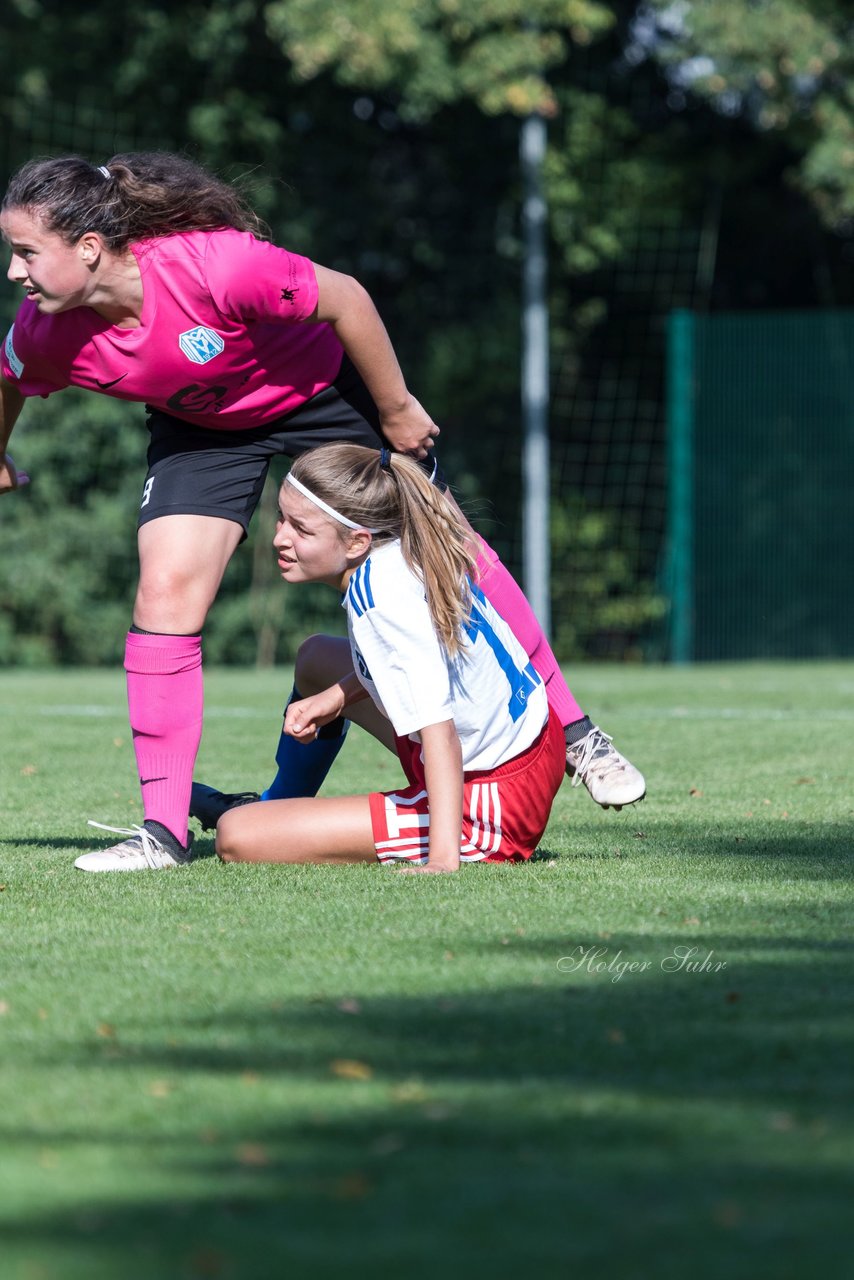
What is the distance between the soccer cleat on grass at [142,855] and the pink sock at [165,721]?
0.03 meters

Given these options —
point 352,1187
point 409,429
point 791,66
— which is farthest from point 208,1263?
point 791,66

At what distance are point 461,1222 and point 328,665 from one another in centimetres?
276

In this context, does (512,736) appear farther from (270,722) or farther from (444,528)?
(270,722)

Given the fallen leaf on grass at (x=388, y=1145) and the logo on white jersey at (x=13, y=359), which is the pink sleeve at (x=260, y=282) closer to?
the logo on white jersey at (x=13, y=359)

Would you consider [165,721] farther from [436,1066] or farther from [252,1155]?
[252,1155]

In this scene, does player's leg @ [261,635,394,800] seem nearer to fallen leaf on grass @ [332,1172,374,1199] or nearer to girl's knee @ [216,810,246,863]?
girl's knee @ [216,810,246,863]

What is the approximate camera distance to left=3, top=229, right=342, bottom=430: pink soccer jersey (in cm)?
388

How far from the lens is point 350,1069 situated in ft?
7.20

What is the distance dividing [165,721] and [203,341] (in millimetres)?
883

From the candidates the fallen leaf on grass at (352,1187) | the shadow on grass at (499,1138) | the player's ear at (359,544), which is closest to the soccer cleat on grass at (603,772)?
the player's ear at (359,544)

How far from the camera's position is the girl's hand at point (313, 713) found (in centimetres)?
402

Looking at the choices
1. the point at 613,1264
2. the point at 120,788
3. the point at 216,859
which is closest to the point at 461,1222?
the point at 613,1264

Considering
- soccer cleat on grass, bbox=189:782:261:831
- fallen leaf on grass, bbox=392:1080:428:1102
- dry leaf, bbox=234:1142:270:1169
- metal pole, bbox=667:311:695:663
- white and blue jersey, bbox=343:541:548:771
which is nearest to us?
dry leaf, bbox=234:1142:270:1169

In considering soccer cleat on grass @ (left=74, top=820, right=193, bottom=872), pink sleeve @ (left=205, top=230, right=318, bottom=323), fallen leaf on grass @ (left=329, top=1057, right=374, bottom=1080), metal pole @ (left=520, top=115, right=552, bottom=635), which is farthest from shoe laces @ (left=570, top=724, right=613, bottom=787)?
metal pole @ (left=520, top=115, right=552, bottom=635)
